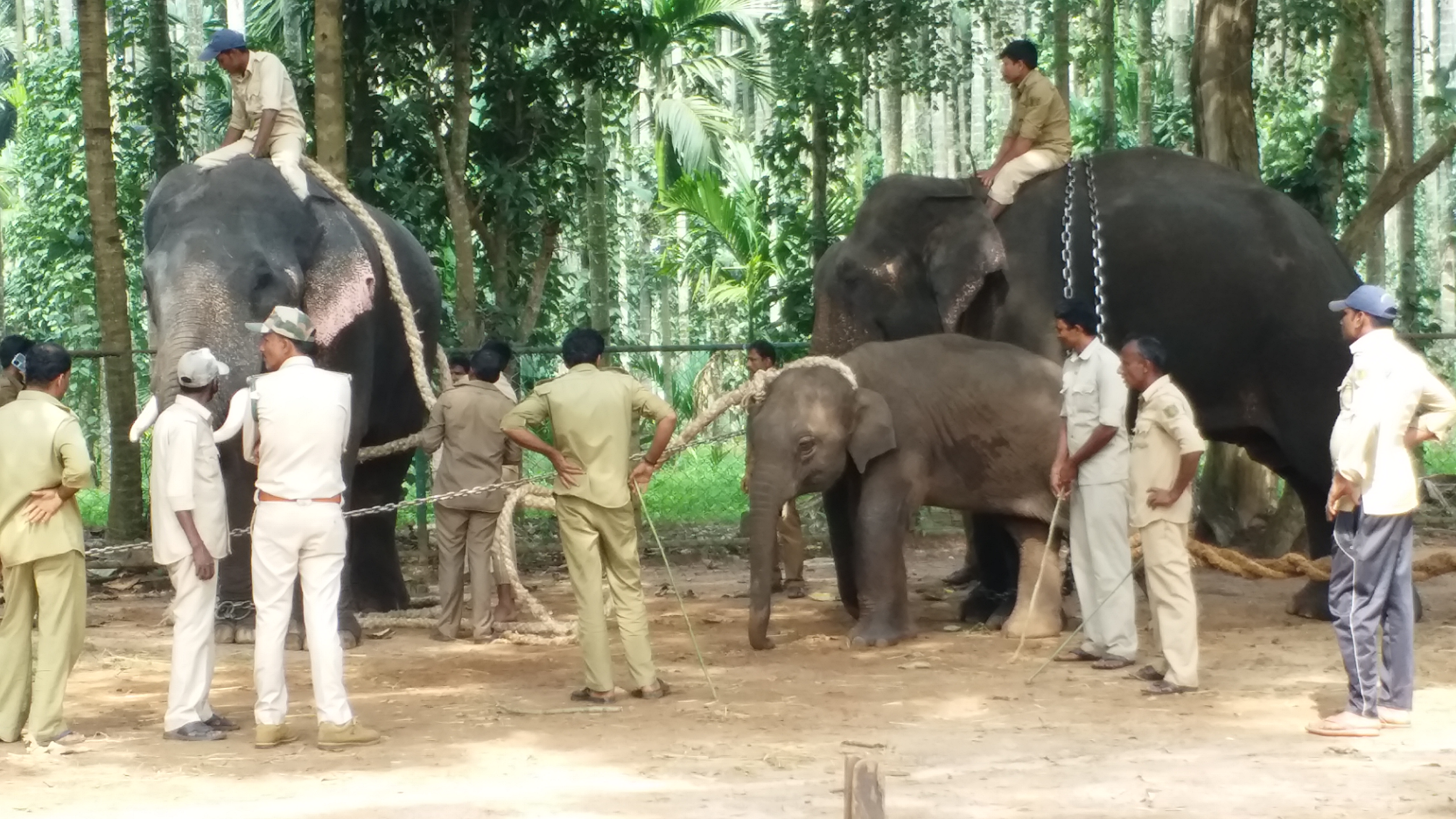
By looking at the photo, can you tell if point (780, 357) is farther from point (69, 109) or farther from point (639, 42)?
point (69, 109)

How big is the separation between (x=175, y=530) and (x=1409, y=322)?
13.4 metres

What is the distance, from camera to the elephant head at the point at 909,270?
10078 mm

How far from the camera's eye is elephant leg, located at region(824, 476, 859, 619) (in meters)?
9.68

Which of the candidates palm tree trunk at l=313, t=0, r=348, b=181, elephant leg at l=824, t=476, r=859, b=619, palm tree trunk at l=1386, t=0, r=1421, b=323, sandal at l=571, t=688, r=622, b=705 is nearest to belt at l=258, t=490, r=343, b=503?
sandal at l=571, t=688, r=622, b=705

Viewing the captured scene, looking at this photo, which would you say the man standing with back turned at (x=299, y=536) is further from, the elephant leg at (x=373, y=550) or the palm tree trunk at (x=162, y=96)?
the palm tree trunk at (x=162, y=96)

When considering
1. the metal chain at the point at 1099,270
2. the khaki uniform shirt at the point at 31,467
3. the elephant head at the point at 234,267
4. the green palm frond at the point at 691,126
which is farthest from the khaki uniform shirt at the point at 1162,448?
the green palm frond at the point at 691,126

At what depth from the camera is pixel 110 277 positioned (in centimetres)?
Result: 1207

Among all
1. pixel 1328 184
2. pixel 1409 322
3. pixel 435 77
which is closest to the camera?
pixel 1328 184

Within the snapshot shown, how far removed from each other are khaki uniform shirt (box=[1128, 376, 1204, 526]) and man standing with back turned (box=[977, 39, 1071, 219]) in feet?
8.88

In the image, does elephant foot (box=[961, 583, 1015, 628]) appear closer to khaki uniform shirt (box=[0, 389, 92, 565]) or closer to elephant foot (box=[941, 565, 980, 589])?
elephant foot (box=[941, 565, 980, 589])

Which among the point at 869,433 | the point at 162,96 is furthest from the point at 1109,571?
the point at 162,96

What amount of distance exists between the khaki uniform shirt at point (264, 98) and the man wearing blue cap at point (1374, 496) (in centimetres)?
558

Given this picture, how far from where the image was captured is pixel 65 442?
22.1 ft

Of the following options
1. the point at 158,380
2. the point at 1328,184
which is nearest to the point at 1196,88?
the point at 1328,184
